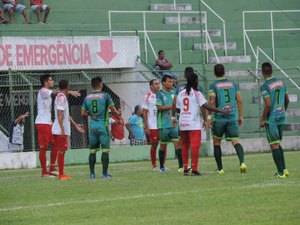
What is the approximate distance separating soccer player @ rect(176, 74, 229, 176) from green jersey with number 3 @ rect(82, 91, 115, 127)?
4.59 feet

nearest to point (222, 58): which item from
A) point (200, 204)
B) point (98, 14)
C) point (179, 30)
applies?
point (179, 30)

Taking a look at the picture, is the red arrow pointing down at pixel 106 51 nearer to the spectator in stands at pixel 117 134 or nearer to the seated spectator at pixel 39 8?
the seated spectator at pixel 39 8

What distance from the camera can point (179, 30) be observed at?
1458 inches

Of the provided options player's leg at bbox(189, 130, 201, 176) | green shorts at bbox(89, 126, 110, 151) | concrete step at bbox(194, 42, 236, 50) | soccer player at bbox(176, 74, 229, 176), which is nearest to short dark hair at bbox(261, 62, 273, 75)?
soccer player at bbox(176, 74, 229, 176)

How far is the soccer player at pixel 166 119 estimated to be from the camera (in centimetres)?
2173

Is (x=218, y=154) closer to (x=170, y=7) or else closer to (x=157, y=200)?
(x=157, y=200)

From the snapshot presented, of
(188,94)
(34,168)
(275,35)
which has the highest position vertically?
(275,35)

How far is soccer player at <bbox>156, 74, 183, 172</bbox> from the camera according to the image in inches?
856

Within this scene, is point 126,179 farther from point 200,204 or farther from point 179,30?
point 179,30

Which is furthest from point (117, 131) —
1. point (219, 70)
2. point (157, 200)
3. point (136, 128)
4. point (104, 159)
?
point (157, 200)

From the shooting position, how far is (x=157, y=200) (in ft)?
47.2

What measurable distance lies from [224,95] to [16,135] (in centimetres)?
1029

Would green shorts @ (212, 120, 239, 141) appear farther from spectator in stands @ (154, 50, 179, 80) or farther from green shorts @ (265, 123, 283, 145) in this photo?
spectator in stands @ (154, 50, 179, 80)

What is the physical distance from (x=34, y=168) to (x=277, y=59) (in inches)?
575
